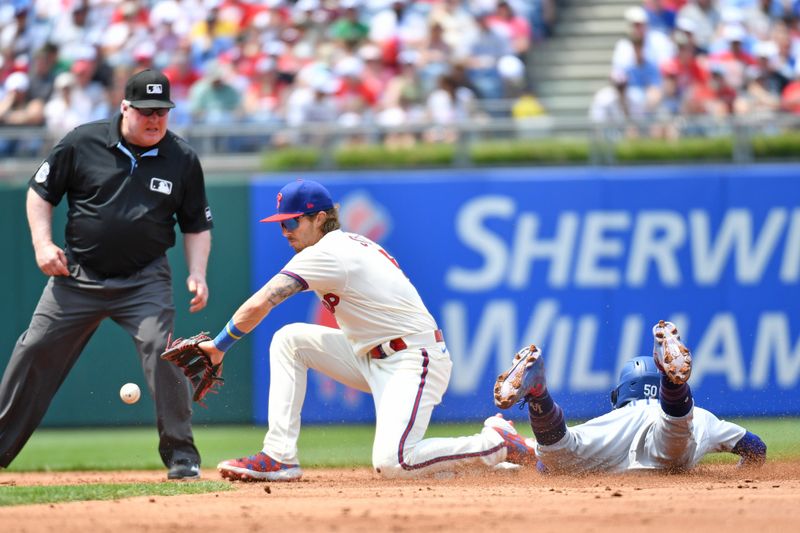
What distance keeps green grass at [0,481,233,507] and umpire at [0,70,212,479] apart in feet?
1.26

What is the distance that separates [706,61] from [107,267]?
7793 mm

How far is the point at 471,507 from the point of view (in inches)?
222

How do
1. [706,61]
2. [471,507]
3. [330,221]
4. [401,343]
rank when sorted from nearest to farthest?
[471,507], [401,343], [330,221], [706,61]

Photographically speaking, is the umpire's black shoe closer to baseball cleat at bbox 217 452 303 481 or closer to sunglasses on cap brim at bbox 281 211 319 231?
baseball cleat at bbox 217 452 303 481

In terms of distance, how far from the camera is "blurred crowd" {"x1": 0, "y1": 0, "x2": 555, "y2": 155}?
→ 12.8m

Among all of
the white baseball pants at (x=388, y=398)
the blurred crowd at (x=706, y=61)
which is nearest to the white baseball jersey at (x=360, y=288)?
the white baseball pants at (x=388, y=398)

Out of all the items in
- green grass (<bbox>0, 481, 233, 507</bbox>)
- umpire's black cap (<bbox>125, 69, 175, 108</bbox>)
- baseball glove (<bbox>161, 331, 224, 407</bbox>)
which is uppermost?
umpire's black cap (<bbox>125, 69, 175, 108</bbox>)

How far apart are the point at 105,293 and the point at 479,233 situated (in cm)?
464

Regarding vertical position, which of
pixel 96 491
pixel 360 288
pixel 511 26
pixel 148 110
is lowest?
pixel 96 491

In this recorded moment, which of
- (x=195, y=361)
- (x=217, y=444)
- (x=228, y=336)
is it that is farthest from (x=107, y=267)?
(x=217, y=444)

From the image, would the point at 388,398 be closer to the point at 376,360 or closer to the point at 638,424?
the point at 376,360

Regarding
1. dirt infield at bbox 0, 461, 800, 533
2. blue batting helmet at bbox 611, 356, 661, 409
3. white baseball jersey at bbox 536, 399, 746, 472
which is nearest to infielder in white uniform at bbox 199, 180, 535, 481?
dirt infield at bbox 0, 461, 800, 533

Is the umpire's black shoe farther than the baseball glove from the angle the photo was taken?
Yes

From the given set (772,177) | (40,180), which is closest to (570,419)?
(772,177)
